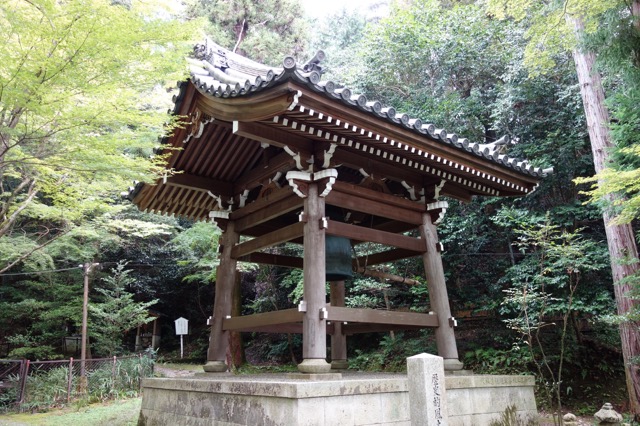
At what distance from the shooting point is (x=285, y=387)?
4141mm

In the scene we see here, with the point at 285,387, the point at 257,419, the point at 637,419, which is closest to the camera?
the point at 285,387

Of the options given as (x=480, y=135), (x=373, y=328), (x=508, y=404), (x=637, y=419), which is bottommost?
(x=637, y=419)

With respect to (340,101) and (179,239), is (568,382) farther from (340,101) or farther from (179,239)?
(179,239)

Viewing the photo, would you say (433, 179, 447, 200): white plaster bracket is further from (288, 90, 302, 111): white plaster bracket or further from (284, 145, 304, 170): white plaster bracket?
(288, 90, 302, 111): white plaster bracket

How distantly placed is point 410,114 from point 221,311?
327 inches

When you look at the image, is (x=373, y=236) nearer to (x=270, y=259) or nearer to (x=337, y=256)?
(x=337, y=256)

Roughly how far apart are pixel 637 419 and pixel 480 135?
707 centimetres

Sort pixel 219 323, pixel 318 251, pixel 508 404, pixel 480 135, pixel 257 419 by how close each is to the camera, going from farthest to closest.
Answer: pixel 480 135, pixel 219 323, pixel 508 404, pixel 318 251, pixel 257 419

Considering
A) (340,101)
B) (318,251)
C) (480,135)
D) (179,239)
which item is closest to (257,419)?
(318,251)

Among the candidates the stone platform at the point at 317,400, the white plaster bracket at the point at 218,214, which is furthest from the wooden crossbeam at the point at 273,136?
the stone platform at the point at 317,400

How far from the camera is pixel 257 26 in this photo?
1925 cm

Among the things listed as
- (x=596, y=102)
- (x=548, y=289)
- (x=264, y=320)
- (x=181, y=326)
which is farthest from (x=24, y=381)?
(x=596, y=102)

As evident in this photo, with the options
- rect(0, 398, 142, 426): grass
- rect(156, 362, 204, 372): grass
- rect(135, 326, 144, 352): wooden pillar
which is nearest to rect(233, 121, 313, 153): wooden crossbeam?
rect(0, 398, 142, 426): grass

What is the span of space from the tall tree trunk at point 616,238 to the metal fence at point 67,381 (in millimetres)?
11008
